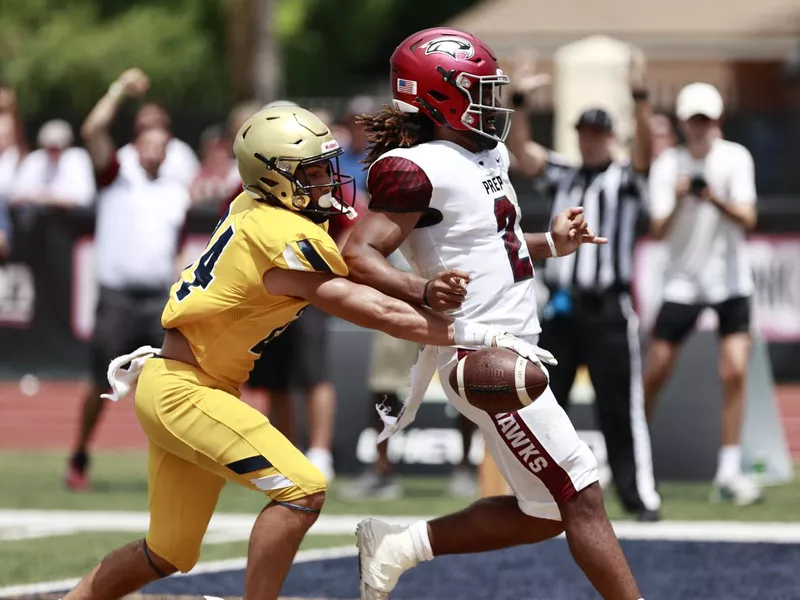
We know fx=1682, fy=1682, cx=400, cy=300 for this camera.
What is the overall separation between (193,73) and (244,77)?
4.23 meters

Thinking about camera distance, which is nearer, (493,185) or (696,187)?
(493,185)

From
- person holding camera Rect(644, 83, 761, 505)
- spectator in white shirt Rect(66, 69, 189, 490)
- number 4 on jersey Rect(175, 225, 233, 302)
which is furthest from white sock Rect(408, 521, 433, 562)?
spectator in white shirt Rect(66, 69, 189, 490)

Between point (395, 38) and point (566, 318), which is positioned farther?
point (395, 38)

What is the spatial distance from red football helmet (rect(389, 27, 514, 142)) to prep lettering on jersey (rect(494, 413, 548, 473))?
922 mm

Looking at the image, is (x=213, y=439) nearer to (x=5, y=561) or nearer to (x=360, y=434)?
(x=5, y=561)

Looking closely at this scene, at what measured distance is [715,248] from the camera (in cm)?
959

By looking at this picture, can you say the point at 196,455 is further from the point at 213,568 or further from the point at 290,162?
the point at 213,568

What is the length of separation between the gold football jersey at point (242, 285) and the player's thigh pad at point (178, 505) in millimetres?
314

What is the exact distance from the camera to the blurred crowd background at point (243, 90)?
13.3m

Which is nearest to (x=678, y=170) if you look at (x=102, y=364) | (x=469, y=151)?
(x=102, y=364)

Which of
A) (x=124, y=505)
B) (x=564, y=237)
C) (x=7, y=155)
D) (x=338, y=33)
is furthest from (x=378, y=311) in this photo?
(x=338, y=33)

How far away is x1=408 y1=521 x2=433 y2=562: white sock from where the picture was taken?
18.5 feet

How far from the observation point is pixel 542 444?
208 inches

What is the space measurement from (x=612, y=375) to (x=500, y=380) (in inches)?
147
